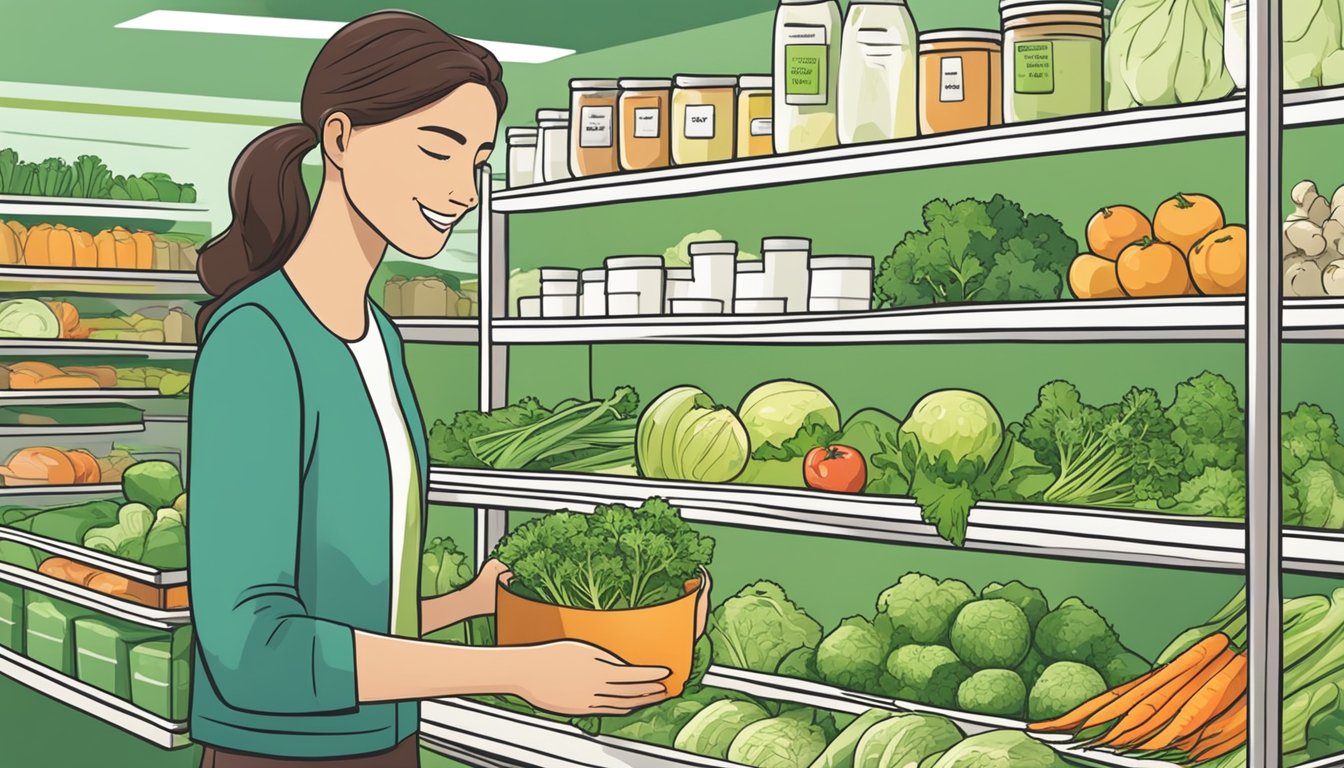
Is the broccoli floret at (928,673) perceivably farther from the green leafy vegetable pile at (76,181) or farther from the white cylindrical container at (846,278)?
the green leafy vegetable pile at (76,181)

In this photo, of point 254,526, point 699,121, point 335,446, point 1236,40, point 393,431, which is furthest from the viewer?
point 699,121

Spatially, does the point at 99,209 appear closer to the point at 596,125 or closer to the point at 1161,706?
the point at 596,125

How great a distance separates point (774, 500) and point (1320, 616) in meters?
1.05

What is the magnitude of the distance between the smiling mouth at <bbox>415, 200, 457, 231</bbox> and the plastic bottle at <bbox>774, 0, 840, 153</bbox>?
90 centimetres

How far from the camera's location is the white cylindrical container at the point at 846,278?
8.98 feet

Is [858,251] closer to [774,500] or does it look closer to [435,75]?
[774,500]

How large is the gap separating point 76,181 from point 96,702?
242cm

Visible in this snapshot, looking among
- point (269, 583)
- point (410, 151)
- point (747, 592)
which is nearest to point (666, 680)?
point (269, 583)

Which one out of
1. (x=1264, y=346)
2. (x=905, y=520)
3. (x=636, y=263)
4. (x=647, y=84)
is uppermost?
(x=647, y=84)

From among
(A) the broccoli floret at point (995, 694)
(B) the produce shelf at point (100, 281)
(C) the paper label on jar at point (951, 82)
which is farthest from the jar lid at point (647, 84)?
(B) the produce shelf at point (100, 281)

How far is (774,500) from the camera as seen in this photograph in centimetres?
277

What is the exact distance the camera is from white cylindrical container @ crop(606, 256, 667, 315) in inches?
122

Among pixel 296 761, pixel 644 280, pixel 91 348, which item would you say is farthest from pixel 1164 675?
pixel 91 348

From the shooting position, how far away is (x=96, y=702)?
3889 mm
